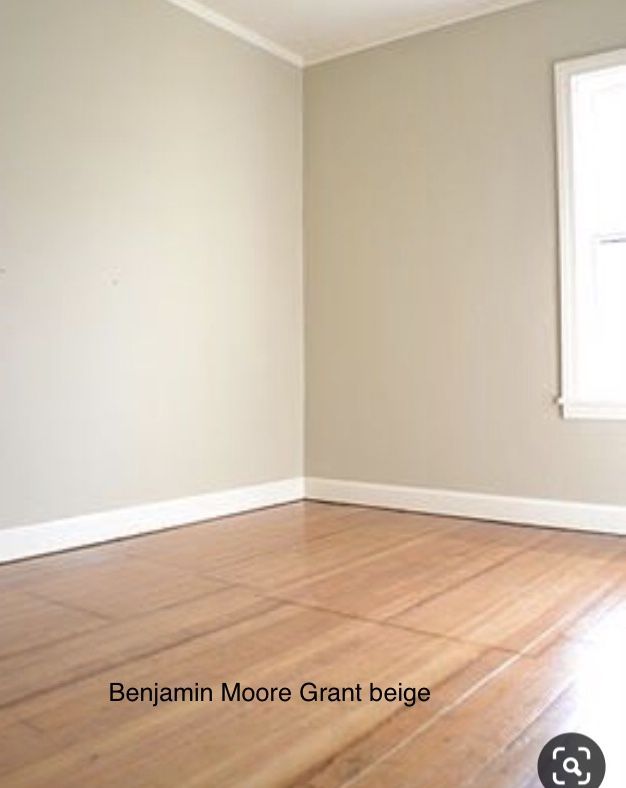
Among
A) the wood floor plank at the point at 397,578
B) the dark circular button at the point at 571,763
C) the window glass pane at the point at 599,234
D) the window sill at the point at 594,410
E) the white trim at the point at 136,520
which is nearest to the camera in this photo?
the dark circular button at the point at 571,763

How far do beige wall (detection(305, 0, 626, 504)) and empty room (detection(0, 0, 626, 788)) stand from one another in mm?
16

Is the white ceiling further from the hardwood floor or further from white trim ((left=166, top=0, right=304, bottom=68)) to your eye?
the hardwood floor

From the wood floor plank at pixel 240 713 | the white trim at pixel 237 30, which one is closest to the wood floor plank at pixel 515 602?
the wood floor plank at pixel 240 713

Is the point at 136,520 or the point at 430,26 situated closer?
the point at 136,520

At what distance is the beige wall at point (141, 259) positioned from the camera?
327 cm

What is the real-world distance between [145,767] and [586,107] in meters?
3.69

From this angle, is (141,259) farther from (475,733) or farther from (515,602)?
(475,733)

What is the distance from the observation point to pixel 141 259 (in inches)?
148

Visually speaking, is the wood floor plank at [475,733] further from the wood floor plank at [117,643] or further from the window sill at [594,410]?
the window sill at [594,410]

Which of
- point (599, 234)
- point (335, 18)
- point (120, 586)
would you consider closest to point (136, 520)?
point (120, 586)

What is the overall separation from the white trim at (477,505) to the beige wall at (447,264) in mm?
53

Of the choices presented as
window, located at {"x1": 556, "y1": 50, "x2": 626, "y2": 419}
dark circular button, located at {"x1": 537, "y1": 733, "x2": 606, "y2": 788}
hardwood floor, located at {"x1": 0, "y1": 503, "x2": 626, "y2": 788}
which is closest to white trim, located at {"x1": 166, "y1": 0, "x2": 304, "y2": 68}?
window, located at {"x1": 556, "y1": 50, "x2": 626, "y2": 419}

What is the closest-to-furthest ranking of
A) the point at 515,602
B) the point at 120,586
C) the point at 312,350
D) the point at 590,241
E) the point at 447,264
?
1. the point at 515,602
2. the point at 120,586
3. the point at 590,241
4. the point at 447,264
5. the point at 312,350

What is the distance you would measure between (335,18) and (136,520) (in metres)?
2.96
